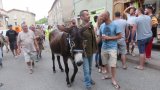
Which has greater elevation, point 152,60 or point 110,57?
point 110,57

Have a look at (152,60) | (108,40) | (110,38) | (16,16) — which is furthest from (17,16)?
(110,38)

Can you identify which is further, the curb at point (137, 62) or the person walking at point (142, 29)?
the curb at point (137, 62)

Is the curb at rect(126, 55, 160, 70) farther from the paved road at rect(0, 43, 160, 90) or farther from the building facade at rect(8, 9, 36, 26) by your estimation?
the building facade at rect(8, 9, 36, 26)

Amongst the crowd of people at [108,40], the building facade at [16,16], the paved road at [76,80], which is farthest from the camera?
the building facade at [16,16]

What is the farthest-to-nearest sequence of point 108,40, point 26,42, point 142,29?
point 26,42, point 142,29, point 108,40

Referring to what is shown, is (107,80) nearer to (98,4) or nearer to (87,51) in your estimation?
(87,51)

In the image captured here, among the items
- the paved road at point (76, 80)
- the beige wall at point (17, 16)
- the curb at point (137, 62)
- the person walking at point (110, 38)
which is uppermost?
the beige wall at point (17, 16)

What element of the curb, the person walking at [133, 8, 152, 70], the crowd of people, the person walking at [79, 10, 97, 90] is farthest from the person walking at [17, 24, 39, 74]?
the person walking at [133, 8, 152, 70]

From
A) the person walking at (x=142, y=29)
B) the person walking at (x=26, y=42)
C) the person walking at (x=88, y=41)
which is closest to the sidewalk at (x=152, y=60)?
the person walking at (x=142, y=29)

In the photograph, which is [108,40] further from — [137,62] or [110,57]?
[137,62]

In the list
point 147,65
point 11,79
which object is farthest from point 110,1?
point 11,79

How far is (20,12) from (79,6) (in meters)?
53.6

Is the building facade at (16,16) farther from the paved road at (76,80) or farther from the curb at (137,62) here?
the curb at (137,62)

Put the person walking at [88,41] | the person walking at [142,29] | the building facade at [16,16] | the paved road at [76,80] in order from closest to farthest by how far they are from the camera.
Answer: the person walking at [88,41]
the paved road at [76,80]
the person walking at [142,29]
the building facade at [16,16]
